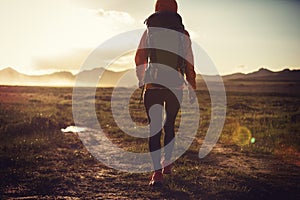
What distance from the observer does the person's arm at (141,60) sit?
496 cm

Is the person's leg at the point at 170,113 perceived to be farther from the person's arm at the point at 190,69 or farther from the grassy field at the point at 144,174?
the grassy field at the point at 144,174

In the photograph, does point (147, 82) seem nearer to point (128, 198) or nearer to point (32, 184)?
point (128, 198)

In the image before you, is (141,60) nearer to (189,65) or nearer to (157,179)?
(189,65)

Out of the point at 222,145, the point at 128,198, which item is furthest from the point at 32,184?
the point at 222,145

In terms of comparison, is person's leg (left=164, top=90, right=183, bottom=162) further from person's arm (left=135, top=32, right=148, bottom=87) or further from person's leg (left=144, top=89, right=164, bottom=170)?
person's arm (left=135, top=32, right=148, bottom=87)

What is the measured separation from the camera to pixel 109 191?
4734mm

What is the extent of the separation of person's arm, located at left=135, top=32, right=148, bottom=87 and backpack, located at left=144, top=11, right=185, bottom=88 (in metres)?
0.08

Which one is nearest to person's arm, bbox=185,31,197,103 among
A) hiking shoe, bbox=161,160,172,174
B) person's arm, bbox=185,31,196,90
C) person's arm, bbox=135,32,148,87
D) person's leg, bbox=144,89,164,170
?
person's arm, bbox=185,31,196,90

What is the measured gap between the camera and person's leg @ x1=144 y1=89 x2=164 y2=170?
4.94 meters

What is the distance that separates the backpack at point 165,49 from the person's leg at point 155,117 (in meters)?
0.19

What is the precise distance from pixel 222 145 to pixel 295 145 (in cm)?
204

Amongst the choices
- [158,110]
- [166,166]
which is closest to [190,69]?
[158,110]

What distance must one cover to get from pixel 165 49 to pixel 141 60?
1.42 feet

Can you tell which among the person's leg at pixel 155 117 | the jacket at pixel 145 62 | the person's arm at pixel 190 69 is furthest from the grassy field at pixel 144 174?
the jacket at pixel 145 62
